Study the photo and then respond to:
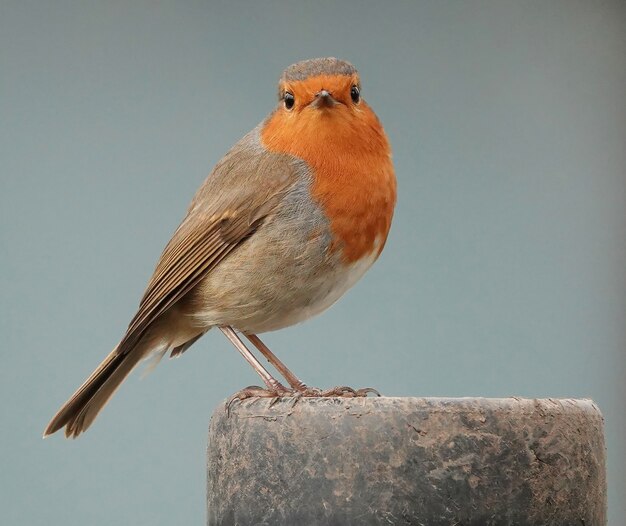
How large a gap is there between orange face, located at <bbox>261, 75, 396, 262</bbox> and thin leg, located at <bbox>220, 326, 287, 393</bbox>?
0.33 meters

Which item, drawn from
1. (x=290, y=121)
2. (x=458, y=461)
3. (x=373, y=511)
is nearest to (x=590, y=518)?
(x=458, y=461)

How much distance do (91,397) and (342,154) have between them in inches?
36.6

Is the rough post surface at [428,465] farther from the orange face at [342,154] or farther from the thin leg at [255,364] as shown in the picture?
the orange face at [342,154]

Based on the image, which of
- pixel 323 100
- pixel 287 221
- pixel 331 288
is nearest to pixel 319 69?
pixel 323 100

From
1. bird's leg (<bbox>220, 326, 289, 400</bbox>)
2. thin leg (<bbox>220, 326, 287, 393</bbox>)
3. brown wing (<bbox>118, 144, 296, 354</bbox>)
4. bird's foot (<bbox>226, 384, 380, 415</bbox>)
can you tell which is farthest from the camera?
brown wing (<bbox>118, 144, 296, 354</bbox>)

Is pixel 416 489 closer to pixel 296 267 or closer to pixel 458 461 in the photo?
pixel 458 461

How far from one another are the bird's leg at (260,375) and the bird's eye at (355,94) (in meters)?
0.65

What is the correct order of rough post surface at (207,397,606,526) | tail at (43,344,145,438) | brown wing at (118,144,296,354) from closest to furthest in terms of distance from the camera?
rough post surface at (207,397,606,526)
brown wing at (118,144,296,354)
tail at (43,344,145,438)

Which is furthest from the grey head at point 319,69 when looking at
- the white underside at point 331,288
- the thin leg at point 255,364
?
A: the thin leg at point 255,364

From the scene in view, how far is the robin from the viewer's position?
2.44 meters

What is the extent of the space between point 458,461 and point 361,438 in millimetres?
161

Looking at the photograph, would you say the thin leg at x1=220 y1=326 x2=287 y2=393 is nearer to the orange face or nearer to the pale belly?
the pale belly

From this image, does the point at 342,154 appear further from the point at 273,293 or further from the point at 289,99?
the point at 273,293

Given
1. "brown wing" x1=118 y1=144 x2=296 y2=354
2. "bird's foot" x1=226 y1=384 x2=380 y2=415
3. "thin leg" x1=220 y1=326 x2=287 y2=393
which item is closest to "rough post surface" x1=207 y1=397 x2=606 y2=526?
"bird's foot" x1=226 y1=384 x2=380 y2=415
